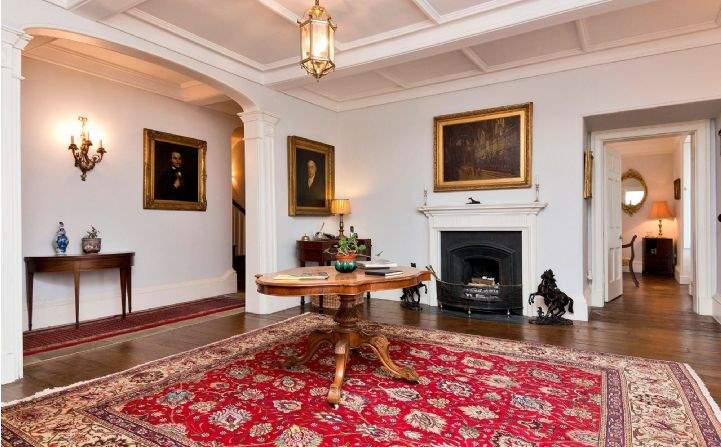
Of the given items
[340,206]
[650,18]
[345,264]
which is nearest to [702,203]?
[650,18]

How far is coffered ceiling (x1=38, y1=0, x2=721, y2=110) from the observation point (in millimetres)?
3578

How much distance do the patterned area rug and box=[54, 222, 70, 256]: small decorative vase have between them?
217 cm

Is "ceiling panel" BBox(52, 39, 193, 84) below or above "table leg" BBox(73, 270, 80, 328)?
above

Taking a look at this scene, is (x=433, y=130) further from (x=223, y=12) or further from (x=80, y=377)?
(x=80, y=377)

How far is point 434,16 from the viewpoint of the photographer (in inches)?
149

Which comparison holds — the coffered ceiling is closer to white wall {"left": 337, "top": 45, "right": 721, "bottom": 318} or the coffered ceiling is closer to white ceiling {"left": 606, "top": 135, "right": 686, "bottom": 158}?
white wall {"left": 337, "top": 45, "right": 721, "bottom": 318}

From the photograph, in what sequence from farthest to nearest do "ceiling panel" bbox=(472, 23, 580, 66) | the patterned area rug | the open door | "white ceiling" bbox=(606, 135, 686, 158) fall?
1. "white ceiling" bbox=(606, 135, 686, 158)
2. the open door
3. "ceiling panel" bbox=(472, 23, 580, 66)
4. the patterned area rug

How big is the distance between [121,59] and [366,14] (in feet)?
9.78

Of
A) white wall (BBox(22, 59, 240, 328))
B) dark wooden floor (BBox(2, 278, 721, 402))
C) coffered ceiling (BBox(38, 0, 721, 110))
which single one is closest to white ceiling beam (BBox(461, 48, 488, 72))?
coffered ceiling (BBox(38, 0, 721, 110))

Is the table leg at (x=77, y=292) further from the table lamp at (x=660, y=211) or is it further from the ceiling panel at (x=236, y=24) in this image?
the table lamp at (x=660, y=211)

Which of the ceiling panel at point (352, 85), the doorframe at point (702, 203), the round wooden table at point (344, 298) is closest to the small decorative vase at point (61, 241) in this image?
the round wooden table at point (344, 298)

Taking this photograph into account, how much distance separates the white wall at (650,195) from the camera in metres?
9.01

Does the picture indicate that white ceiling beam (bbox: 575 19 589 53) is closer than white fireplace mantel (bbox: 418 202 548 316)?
Yes

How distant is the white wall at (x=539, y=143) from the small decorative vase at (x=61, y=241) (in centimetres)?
356
